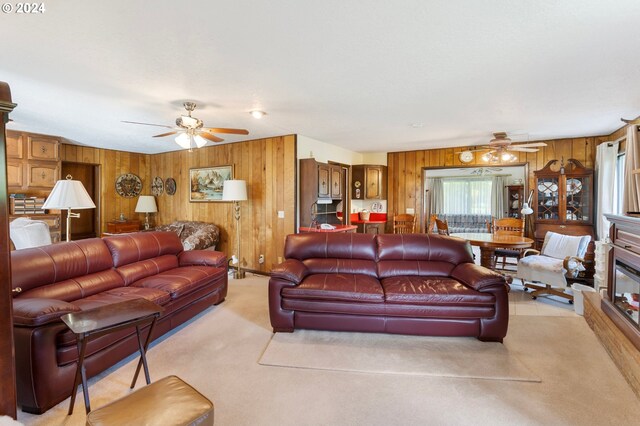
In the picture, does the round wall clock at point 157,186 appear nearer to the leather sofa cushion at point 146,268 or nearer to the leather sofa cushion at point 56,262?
the leather sofa cushion at point 146,268

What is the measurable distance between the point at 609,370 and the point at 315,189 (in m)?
3.89

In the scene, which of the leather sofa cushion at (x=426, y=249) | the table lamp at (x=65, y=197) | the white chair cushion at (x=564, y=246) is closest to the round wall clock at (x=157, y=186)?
the table lamp at (x=65, y=197)

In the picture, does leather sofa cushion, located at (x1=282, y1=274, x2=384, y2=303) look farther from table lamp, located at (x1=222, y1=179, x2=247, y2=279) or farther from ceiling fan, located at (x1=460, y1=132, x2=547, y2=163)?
ceiling fan, located at (x1=460, y1=132, x2=547, y2=163)

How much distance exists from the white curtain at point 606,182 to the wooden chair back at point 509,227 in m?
1.04

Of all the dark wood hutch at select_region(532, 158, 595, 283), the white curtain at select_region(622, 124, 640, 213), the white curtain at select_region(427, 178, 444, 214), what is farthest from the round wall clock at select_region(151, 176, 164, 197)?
the white curtain at select_region(427, 178, 444, 214)

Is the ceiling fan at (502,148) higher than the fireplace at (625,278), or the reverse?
the ceiling fan at (502,148)

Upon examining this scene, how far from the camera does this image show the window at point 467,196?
9430 mm

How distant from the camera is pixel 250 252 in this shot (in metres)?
5.44

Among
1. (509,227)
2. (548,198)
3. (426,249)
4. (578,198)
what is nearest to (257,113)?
(426,249)

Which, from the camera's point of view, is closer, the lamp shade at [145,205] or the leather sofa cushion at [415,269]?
the leather sofa cushion at [415,269]

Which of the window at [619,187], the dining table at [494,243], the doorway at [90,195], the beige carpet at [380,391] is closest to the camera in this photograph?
the beige carpet at [380,391]

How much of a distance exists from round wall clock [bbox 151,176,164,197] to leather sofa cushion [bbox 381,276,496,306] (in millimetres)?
6027

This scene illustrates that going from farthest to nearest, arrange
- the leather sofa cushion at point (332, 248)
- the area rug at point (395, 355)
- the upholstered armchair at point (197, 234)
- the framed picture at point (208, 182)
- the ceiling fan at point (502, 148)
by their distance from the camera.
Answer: the framed picture at point (208, 182) → the upholstered armchair at point (197, 234) → the ceiling fan at point (502, 148) → the leather sofa cushion at point (332, 248) → the area rug at point (395, 355)

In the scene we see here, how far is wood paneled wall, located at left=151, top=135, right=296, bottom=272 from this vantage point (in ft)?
16.5
